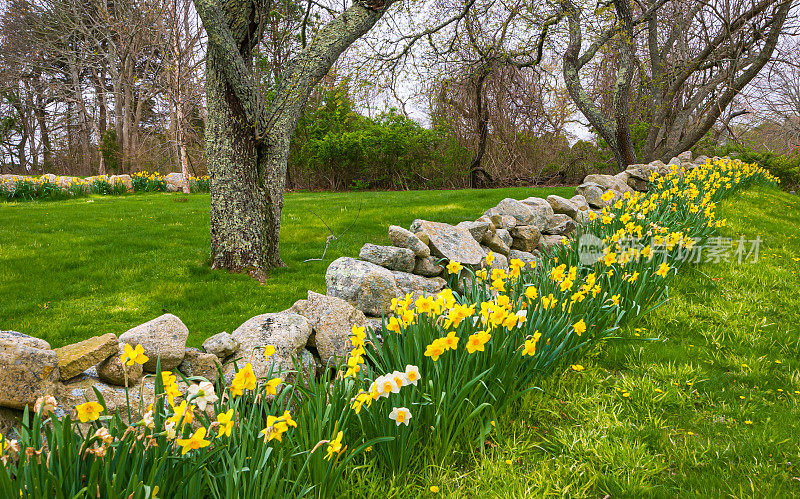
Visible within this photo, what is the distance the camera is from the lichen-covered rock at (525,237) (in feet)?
Result: 15.3

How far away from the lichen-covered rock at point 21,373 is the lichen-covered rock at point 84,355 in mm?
72

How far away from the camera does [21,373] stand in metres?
1.64

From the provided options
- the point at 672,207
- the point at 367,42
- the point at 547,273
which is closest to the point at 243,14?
the point at 367,42

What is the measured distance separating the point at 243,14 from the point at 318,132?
9.13m

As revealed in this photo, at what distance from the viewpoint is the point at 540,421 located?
2.25 m

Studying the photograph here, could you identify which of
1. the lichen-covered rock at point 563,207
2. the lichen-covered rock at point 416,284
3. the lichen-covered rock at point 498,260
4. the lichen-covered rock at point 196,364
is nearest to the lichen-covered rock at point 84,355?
the lichen-covered rock at point 196,364

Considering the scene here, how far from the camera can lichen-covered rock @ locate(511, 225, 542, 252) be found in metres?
4.68

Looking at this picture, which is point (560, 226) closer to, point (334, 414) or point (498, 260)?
point (498, 260)

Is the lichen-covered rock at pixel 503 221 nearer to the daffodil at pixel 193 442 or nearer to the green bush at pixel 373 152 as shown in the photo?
the daffodil at pixel 193 442

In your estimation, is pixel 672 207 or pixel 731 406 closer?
pixel 731 406

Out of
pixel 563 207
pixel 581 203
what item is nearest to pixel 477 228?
pixel 563 207

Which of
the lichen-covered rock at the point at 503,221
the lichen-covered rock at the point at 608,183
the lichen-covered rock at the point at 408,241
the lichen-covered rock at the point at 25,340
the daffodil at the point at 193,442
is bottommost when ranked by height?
the daffodil at the point at 193,442

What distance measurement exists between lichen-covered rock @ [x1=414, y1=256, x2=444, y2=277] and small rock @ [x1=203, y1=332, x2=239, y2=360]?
163cm

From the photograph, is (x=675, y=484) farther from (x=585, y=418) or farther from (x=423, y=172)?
(x=423, y=172)
